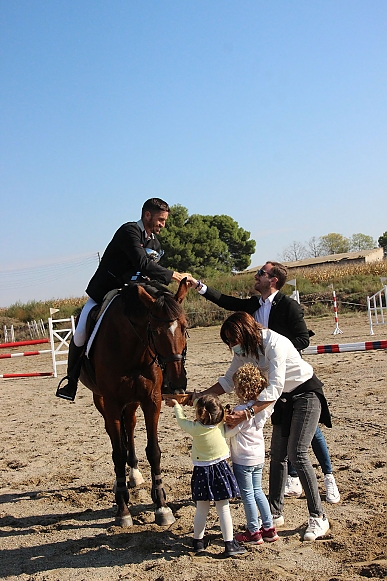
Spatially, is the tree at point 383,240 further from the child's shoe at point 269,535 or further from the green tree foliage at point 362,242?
the child's shoe at point 269,535

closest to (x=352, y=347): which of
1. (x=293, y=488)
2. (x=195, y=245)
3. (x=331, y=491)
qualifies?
(x=293, y=488)

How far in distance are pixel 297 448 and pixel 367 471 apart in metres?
1.59

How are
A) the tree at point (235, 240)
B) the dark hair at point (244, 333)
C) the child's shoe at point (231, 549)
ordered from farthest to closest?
the tree at point (235, 240), the dark hair at point (244, 333), the child's shoe at point (231, 549)

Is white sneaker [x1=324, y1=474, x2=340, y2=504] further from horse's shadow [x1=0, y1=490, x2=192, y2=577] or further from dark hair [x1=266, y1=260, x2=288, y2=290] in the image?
dark hair [x1=266, y1=260, x2=288, y2=290]

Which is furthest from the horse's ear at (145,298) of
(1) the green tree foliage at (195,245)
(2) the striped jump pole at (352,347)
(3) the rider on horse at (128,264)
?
(1) the green tree foliage at (195,245)

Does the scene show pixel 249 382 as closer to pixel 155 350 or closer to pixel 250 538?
pixel 155 350

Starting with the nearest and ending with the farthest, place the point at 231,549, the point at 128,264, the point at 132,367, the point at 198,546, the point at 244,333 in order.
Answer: the point at 231,549, the point at 198,546, the point at 244,333, the point at 132,367, the point at 128,264

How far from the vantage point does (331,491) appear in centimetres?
482

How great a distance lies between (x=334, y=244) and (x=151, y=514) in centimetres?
9200

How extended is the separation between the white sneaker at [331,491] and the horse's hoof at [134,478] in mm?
2112

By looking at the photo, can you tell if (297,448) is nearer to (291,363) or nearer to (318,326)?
(291,363)

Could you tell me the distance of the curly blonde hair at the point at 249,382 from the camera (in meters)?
4.15

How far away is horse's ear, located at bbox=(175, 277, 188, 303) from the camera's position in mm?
4836

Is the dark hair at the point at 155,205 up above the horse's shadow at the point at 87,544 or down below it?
above
